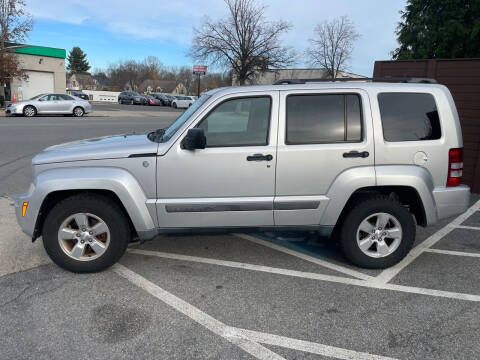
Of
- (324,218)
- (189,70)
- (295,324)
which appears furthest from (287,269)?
(189,70)

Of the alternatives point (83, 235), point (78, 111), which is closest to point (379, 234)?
point (83, 235)

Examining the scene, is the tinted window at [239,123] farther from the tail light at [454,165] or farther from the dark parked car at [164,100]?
the dark parked car at [164,100]

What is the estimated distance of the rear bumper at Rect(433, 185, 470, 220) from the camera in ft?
13.1

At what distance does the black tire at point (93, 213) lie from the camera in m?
3.75

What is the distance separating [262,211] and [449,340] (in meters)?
1.85

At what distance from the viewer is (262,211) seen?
389 centimetres

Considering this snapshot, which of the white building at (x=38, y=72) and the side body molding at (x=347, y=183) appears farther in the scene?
the white building at (x=38, y=72)

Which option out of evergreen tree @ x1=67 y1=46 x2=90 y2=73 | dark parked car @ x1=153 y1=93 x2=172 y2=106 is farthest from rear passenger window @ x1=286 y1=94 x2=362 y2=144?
evergreen tree @ x1=67 y1=46 x2=90 y2=73

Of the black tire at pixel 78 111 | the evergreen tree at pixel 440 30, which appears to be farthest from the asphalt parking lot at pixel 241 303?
the black tire at pixel 78 111

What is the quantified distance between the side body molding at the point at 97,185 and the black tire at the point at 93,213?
13 centimetres

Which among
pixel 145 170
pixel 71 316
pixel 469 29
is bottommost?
pixel 71 316

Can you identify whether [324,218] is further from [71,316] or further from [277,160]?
[71,316]

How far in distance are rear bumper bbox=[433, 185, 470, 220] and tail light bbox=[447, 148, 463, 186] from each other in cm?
8

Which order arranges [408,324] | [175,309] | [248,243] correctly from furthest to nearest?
[248,243]
[175,309]
[408,324]
